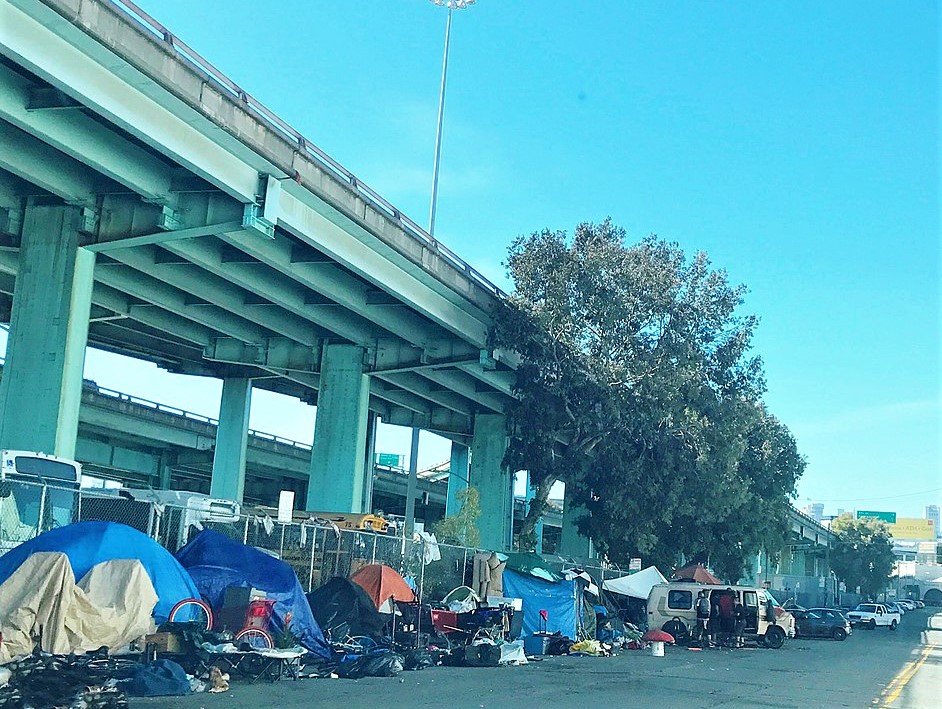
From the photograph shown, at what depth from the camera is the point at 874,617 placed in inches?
2350

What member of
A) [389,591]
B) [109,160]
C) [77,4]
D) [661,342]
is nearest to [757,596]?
[661,342]

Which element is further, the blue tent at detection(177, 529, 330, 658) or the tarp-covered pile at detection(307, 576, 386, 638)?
the tarp-covered pile at detection(307, 576, 386, 638)

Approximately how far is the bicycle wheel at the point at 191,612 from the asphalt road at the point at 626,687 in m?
1.79

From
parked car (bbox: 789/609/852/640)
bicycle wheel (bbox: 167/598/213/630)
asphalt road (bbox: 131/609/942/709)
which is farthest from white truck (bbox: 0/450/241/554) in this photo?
parked car (bbox: 789/609/852/640)

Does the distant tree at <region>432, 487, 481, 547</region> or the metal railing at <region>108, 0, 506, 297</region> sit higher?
the metal railing at <region>108, 0, 506, 297</region>

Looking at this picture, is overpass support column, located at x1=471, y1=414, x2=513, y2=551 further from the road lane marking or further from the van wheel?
the road lane marking

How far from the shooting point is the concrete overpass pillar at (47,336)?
2325cm

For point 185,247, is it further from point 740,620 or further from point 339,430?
point 740,620

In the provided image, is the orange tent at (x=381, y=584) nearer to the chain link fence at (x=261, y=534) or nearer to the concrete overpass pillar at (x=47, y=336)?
the chain link fence at (x=261, y=534)

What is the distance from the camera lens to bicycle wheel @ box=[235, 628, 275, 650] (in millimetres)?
16484

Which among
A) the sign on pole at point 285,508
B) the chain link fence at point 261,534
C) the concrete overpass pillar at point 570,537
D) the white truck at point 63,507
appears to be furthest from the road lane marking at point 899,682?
the concrete overpass pillar at point 570,537

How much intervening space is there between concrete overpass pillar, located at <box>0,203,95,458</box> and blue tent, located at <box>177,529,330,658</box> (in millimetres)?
5869

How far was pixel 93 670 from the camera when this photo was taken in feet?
41.9

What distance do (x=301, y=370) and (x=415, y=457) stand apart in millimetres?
13210
